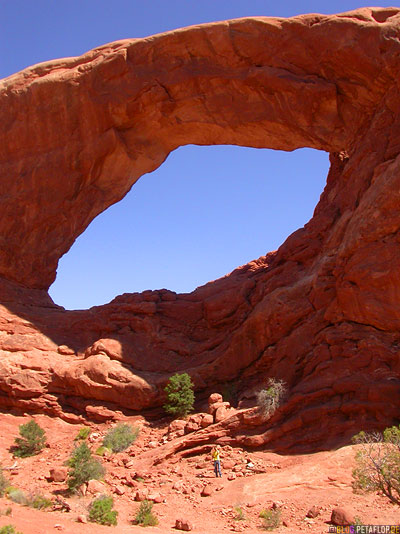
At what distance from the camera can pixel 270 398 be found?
46.1 ft

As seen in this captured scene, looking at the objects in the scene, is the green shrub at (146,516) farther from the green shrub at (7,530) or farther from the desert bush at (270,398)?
the desert bush at (270,398)

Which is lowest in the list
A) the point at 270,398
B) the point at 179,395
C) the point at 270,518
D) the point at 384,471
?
the point at 270,518

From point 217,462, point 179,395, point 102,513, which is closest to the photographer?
point 102,513

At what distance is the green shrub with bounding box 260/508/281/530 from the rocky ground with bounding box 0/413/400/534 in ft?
0.47

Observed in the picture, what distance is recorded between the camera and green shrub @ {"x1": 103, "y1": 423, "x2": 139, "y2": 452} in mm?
14690

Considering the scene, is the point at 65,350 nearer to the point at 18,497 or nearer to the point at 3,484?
the point at 3,484

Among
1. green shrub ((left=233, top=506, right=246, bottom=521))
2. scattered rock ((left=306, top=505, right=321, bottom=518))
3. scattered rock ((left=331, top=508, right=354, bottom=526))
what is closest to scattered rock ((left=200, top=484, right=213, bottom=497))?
green shrub ((left=233, top=506, right=246, bottom=521))

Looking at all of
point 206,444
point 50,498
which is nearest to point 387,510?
point 206,444

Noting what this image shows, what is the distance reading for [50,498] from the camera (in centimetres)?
1138

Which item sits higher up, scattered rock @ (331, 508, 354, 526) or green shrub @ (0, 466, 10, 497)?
Result: green shrub @ (0, 466, 10, 497)

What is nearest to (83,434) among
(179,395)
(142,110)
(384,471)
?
(179,395)

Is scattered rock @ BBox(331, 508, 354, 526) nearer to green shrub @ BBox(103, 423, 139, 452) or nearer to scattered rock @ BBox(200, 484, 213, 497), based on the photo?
scattered rock @ BBox(200, 484, 213, 497)

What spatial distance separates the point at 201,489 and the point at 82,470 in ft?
9.31

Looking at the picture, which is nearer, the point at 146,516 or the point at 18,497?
the point at 146,516
